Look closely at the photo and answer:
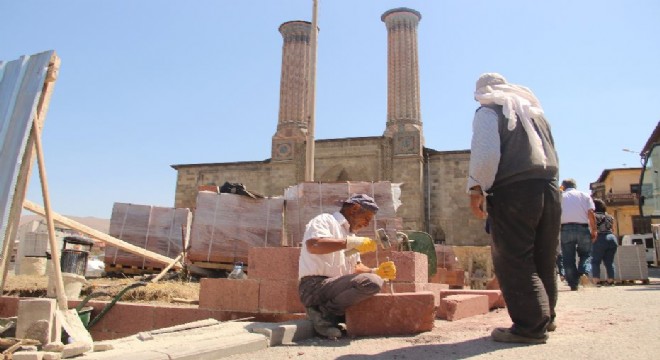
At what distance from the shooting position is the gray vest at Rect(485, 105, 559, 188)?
2.91 meters

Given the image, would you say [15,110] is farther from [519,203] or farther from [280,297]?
[519,203]

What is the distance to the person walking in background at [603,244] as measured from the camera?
7.80 m

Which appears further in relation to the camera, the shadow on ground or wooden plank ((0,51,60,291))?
wooden plank ((0,51,60,291))

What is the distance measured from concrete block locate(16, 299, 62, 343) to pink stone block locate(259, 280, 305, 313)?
1799 mm

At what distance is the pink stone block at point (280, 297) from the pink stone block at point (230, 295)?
0.08 metres

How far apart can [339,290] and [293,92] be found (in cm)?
2066

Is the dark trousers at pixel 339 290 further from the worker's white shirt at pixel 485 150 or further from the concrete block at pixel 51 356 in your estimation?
the concrete block at pixel 51 356

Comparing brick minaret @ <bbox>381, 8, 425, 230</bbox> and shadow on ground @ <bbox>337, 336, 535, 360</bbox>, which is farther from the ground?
brick minaret @ <bbox>381, 8, 425, 230</bbox>

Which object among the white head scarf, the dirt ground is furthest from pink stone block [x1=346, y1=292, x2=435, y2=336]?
the dirt ground

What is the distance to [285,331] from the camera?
133 inches

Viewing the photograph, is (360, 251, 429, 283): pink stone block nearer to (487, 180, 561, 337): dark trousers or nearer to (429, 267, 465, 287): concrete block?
(487, 180, 561, 337): dark trousers

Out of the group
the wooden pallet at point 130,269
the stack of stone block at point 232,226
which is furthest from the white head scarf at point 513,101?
the wooden pallet at point 130,269

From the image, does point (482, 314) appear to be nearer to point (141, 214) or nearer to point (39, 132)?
point (39, 132)

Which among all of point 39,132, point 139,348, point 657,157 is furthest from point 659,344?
point 657,157
